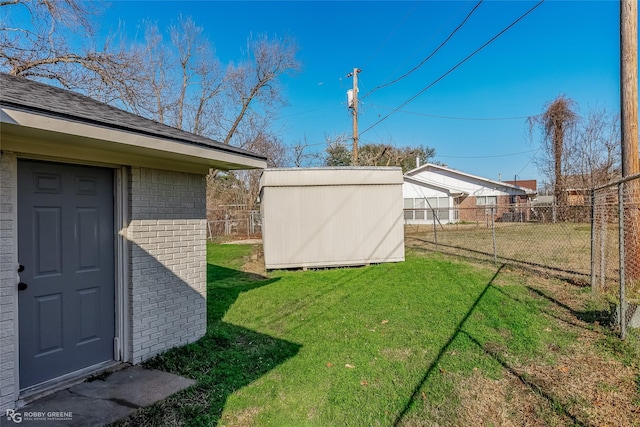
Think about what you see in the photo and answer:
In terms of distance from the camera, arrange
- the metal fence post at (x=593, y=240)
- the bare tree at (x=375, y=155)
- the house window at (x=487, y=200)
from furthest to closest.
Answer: the bare tree at (x=375, y=155), the house window at (x=487, y=200), the metal fence post at (x=593, y=240)

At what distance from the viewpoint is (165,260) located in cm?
416

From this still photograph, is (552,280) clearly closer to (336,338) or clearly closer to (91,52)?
(336,338)

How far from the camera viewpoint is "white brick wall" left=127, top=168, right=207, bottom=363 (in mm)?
3826

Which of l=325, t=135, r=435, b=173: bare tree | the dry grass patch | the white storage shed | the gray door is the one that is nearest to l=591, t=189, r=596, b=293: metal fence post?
the white storage shed

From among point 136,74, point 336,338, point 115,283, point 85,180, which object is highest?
point 136,74

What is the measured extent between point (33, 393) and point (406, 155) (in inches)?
1380

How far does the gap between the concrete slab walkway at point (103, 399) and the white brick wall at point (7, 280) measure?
0.24 meters

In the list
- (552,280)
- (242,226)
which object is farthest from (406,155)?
(552,280)

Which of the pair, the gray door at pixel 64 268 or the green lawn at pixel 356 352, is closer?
the green lawn at pixel 356 352

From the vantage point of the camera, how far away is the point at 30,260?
308cm

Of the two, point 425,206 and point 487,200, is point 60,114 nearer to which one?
point 425,206
